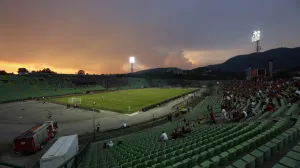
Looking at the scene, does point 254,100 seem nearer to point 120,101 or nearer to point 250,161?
point 250,161

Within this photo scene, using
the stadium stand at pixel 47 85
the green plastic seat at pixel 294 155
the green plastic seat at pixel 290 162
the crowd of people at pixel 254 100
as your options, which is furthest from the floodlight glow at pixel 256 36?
the stadium stand at pixel 47 85

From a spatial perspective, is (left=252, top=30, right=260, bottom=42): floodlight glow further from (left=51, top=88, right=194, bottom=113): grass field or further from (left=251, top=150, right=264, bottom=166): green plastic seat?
(left=251, top=150, right=264, bottom=166): green plastic seat

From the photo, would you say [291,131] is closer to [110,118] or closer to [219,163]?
[219,163]

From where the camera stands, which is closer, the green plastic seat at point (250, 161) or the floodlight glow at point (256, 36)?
the green plastic seat at point (250, 161)

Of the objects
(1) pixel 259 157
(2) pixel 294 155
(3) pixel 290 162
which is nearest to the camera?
(3) pixel 290 162

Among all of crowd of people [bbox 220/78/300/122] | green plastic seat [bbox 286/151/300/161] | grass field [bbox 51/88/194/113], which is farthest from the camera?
grass field [bbox 51/88/194/113]

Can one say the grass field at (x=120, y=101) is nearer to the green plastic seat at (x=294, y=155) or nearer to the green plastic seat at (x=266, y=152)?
the green plastic seat at (x=266, y=152)

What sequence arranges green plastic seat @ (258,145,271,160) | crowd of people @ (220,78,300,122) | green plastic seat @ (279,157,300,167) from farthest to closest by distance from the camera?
crowd of people @ (220,78,300,122), green plastic seat @ (258,145,271,160), green plastic seat @ (279,157,300,167)

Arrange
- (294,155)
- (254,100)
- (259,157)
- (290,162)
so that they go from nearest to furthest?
(290,162) → (294,155) → (259,157) → (254,100)

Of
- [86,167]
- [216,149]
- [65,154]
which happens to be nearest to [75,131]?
[65,154]

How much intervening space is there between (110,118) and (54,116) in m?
13.0

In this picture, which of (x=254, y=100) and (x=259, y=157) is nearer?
(x=259, y=157)

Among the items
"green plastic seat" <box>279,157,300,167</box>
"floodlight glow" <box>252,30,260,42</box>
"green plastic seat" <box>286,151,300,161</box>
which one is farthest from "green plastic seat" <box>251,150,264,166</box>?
"floodlight glow" <box>252,30,260,42</box>

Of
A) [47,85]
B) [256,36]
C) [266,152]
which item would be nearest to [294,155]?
[266,152]
